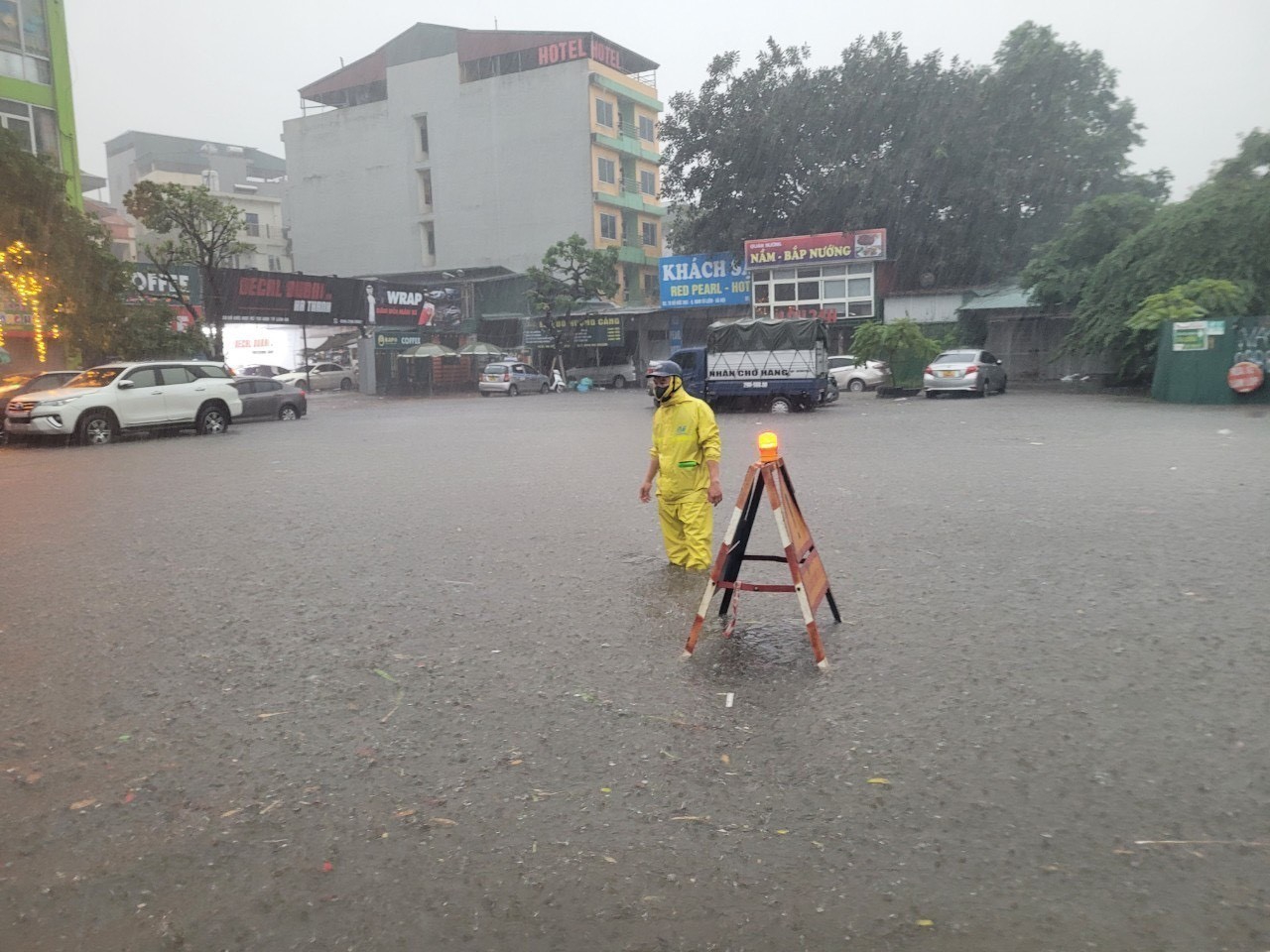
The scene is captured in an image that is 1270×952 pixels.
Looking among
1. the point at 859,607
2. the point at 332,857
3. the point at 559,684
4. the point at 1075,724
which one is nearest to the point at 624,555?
the point at 859,607

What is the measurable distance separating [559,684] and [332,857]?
171cm

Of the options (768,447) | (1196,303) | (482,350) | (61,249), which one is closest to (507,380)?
(482,350)

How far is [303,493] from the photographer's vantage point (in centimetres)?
1166

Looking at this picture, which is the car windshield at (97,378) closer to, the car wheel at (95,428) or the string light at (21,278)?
the car wheel at (95,428)

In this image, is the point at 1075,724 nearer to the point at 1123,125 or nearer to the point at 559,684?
the point at 559,684

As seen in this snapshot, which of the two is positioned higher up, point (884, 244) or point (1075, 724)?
point (884, 244)

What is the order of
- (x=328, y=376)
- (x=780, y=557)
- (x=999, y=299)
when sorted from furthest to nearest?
(x=328, y=376) < (x=999, y=299) < (x=780, y=557)

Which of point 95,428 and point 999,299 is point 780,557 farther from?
point 999,299

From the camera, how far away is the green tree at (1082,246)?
32000 mm

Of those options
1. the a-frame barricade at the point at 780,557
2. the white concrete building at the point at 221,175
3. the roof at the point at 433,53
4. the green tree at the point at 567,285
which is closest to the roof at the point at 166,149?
the white concrete building at the point at 221,175

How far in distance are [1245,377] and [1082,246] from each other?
1120cm

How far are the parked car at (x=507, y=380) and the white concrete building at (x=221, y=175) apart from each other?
85.7ft

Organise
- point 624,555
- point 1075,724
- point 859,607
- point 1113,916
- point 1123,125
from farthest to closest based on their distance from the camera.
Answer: point 1123,125 → point 624,555 → point 859,607 → point 1075,724 → point 1113,916

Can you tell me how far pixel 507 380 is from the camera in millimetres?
42438
